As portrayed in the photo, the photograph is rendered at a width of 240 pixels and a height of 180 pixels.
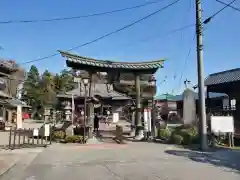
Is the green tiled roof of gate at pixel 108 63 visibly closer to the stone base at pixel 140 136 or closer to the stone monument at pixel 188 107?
the stone monument at pixel 188 107

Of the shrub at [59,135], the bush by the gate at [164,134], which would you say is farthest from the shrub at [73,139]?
the bush by the gate at [164,134]

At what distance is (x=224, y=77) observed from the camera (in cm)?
2170

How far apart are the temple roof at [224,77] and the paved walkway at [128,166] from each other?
8295mm

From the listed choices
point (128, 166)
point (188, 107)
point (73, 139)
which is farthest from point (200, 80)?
point (73, 139)

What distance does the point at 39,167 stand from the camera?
10.6m

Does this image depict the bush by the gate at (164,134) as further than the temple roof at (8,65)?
No

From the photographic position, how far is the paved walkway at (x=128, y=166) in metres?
8.94

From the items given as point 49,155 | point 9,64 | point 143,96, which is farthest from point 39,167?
point 9,64

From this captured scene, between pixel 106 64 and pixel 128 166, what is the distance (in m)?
10.7

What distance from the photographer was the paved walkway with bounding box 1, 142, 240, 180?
8.94m

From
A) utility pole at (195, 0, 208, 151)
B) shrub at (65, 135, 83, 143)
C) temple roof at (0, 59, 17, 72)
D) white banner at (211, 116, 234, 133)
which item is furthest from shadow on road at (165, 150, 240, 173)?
temple roof at (0, 59, 17, 72)

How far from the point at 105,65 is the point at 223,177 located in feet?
41.8

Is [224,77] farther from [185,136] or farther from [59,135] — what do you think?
[59,135]

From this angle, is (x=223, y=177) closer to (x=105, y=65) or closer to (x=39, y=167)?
(x=39, y=167)
